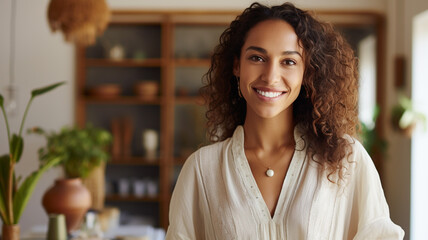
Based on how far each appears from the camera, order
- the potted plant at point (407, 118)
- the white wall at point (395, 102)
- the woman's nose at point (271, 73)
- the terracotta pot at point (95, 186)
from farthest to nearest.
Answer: the white wall at point (395, 102)
the terracotta pot at point (95, 186)
the potted plant at point (407, 118)
the woman's nose at point (271, 73)

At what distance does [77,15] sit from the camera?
4.26m

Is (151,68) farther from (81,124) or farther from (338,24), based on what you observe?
(338,24)

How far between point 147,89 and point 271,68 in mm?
4824

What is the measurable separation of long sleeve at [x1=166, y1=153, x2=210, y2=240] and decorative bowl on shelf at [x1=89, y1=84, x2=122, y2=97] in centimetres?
477

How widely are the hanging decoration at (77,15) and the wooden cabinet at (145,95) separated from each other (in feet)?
5.63

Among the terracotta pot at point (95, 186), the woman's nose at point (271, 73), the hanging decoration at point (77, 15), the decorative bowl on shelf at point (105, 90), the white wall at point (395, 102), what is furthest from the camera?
the decorative bowl on shelf at point (105, 90)

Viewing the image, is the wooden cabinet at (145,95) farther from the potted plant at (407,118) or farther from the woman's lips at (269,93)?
the woman's lips at (269,93)

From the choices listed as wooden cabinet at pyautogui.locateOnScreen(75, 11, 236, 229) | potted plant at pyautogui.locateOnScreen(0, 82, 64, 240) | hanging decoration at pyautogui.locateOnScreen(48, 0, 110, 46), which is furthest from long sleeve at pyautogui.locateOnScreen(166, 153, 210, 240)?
wooden cabinet at pyautogui.locateOnScreen(75, 11, 236, 229)

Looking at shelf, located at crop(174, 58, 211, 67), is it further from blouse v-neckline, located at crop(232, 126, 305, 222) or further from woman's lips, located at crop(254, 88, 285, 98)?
woman's lips, located at crop(254, 88, 285, 98)

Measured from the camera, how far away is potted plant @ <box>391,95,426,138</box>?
4.50m

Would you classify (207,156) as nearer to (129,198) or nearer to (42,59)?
(129,198)

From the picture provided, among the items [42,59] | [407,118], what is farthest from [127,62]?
[407,118]

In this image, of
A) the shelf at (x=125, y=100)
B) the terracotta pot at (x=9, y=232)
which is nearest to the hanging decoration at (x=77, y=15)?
the shelf at (x=125, y=100)

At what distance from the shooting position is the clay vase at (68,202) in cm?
350
